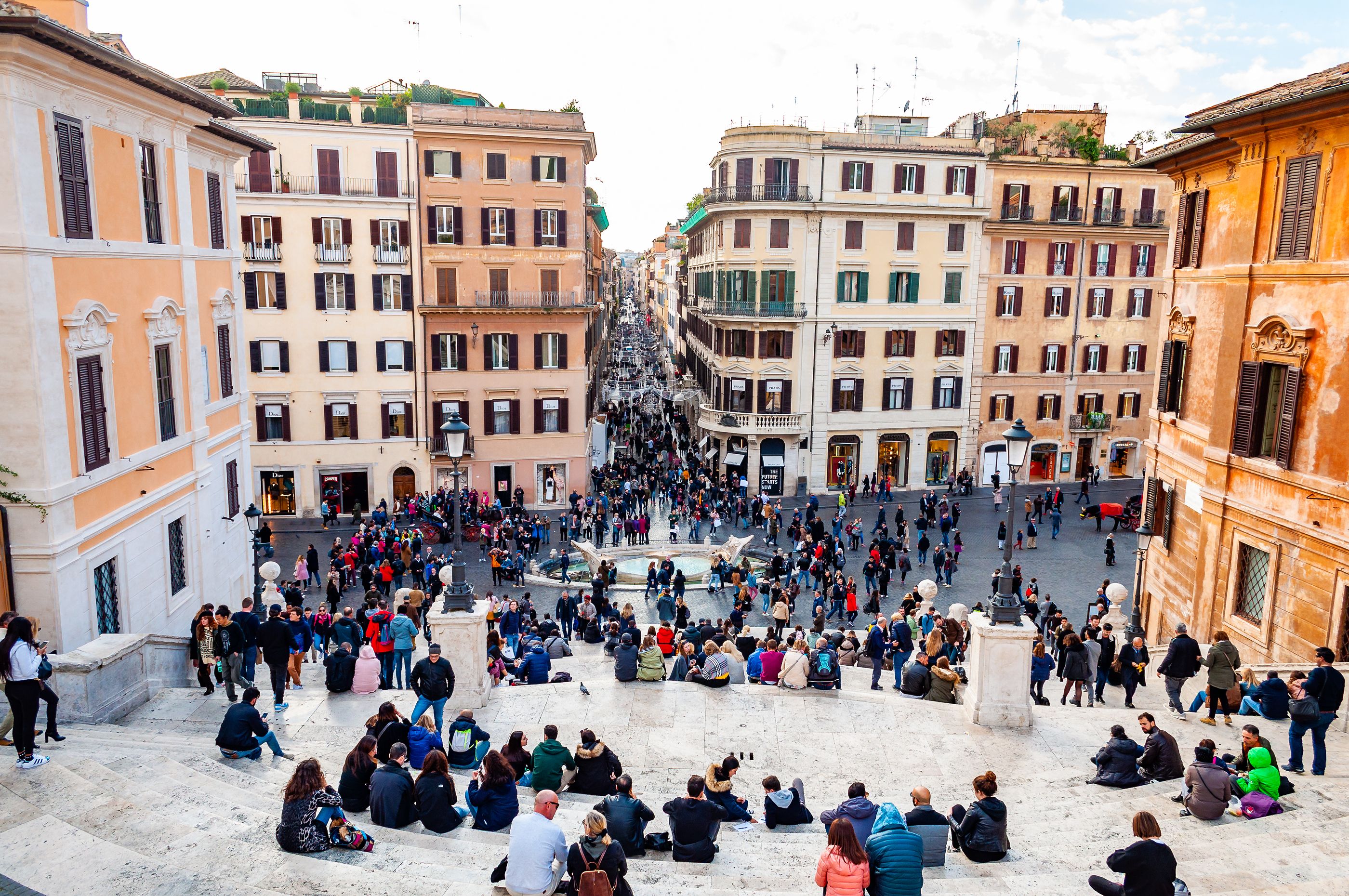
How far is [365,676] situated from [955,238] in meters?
35.6

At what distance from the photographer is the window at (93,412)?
14.0 m

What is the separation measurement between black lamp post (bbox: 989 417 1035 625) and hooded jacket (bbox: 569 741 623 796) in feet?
20.6

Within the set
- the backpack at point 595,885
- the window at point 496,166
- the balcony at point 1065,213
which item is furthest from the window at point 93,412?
the balcony at point 1065,213

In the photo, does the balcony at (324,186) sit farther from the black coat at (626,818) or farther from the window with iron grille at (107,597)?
the black coat at (626,818)

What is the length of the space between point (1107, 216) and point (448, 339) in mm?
31341

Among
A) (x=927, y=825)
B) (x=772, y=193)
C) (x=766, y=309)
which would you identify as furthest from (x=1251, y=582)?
(x=772, y=193)

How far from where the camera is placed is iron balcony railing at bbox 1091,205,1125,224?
42.7m

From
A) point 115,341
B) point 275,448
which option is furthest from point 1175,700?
point 275,448

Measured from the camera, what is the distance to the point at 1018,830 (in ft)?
34.2

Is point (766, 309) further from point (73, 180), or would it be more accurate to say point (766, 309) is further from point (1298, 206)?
point (73, 180)

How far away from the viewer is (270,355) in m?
36.2

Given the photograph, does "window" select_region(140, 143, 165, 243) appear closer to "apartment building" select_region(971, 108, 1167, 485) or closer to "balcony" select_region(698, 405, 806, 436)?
"balcony" select_region(698, 405, 806, 436)

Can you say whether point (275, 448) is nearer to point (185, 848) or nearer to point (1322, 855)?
point (185, 848)

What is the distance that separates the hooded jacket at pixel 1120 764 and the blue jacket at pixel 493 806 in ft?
24.4
